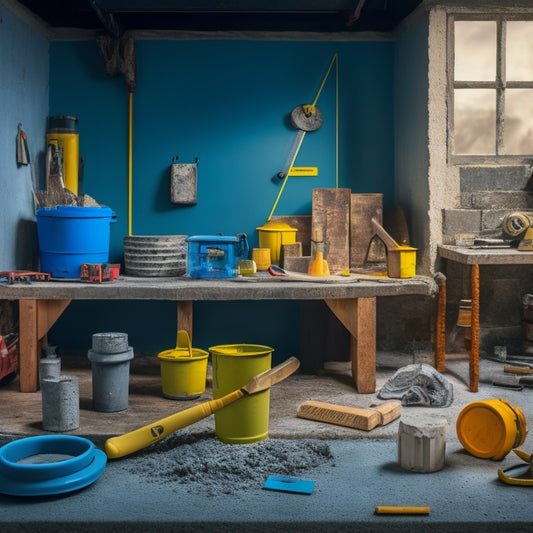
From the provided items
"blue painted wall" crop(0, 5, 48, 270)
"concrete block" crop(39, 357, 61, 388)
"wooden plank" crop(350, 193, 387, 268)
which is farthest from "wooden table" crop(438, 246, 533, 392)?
"blue painted wall" crop(0, 5, 48, 270)

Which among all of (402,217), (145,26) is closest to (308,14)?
(145,26)

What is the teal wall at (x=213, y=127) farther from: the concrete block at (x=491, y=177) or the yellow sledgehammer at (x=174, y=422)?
the yellow sledgehammer at (x=174, y=422)

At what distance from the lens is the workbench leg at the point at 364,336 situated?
16.4ft

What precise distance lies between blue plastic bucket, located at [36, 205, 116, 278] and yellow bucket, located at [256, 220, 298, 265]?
1.36m

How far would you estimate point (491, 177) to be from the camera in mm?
5777

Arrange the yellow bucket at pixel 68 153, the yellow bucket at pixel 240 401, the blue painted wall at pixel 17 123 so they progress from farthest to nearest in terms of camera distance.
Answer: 1. the yellow bucket at pixel 68 153
2. the blue painted wall at pixel 17 123
3. the yellow bucket at pixel 240 401

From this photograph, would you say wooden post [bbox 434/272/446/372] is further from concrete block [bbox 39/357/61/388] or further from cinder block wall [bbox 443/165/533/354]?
concrete block [bbox 39/357/61/388]

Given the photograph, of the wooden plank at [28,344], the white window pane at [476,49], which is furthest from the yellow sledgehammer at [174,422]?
the white window pane at [476,49]

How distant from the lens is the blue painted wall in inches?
211

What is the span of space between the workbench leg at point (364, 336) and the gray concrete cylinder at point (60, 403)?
1.80 m

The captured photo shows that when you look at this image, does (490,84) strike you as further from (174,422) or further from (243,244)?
(174,422)

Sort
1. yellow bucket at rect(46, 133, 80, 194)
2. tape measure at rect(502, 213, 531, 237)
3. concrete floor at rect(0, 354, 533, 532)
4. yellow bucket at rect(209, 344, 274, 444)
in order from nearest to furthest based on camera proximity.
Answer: concrete floor at rect(0, 354, 533, 532) < yellow bucket at rect(209, 344, 274, 444) < tape measure at rect(502, 213, 531, 237) < yellow bucket at rect(46, 133, 80, 194)

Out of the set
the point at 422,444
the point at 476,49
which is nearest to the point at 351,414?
the point at 422,444

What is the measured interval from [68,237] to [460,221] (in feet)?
9.74
